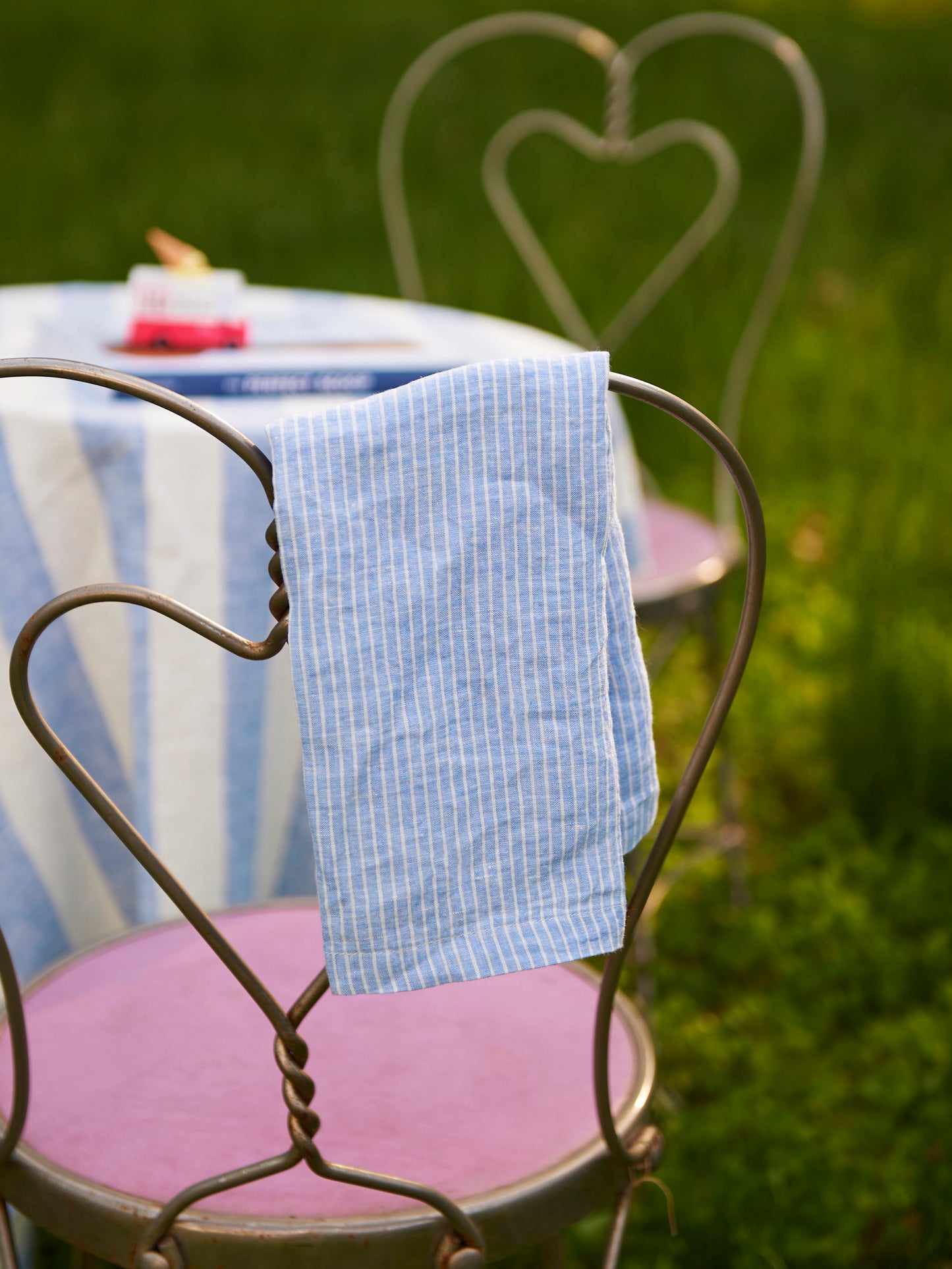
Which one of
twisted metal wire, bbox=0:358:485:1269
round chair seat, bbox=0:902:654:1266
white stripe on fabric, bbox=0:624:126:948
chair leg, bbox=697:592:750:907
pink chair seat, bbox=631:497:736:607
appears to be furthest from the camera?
chair leg, bbox=697:592:750:907

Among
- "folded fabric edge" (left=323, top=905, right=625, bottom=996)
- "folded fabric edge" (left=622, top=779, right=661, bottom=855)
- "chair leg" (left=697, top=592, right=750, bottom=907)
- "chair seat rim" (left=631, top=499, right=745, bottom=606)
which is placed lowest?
"chair leg" (left=697, top=592, right=750, bottom=907)

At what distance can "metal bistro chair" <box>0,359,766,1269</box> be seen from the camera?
0.77 meters

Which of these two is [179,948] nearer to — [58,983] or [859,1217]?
[58,983]

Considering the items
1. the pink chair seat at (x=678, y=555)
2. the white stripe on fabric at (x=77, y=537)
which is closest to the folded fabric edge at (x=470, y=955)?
the white stripe on fabric at (x=77, y=537)

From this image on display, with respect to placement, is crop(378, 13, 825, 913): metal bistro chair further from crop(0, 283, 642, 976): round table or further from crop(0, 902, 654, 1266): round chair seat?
crop(0, 902, 654, 1266): round chair seat

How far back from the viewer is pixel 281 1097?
3.13ft

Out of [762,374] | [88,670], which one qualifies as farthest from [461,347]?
[762,374]

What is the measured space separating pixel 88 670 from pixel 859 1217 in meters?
1.10

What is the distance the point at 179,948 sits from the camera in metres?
1.13

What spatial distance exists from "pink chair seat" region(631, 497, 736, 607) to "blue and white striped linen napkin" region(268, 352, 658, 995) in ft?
3.53

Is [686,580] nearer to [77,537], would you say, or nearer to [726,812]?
[726,812]

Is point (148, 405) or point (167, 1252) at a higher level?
Result: point (148, 405)

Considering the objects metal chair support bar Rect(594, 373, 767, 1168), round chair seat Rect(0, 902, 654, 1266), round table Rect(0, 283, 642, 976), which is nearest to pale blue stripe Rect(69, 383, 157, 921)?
round table Rect(0, 283, 642, 976)

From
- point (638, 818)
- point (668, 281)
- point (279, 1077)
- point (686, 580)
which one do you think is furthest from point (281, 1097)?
point (668, 281)
